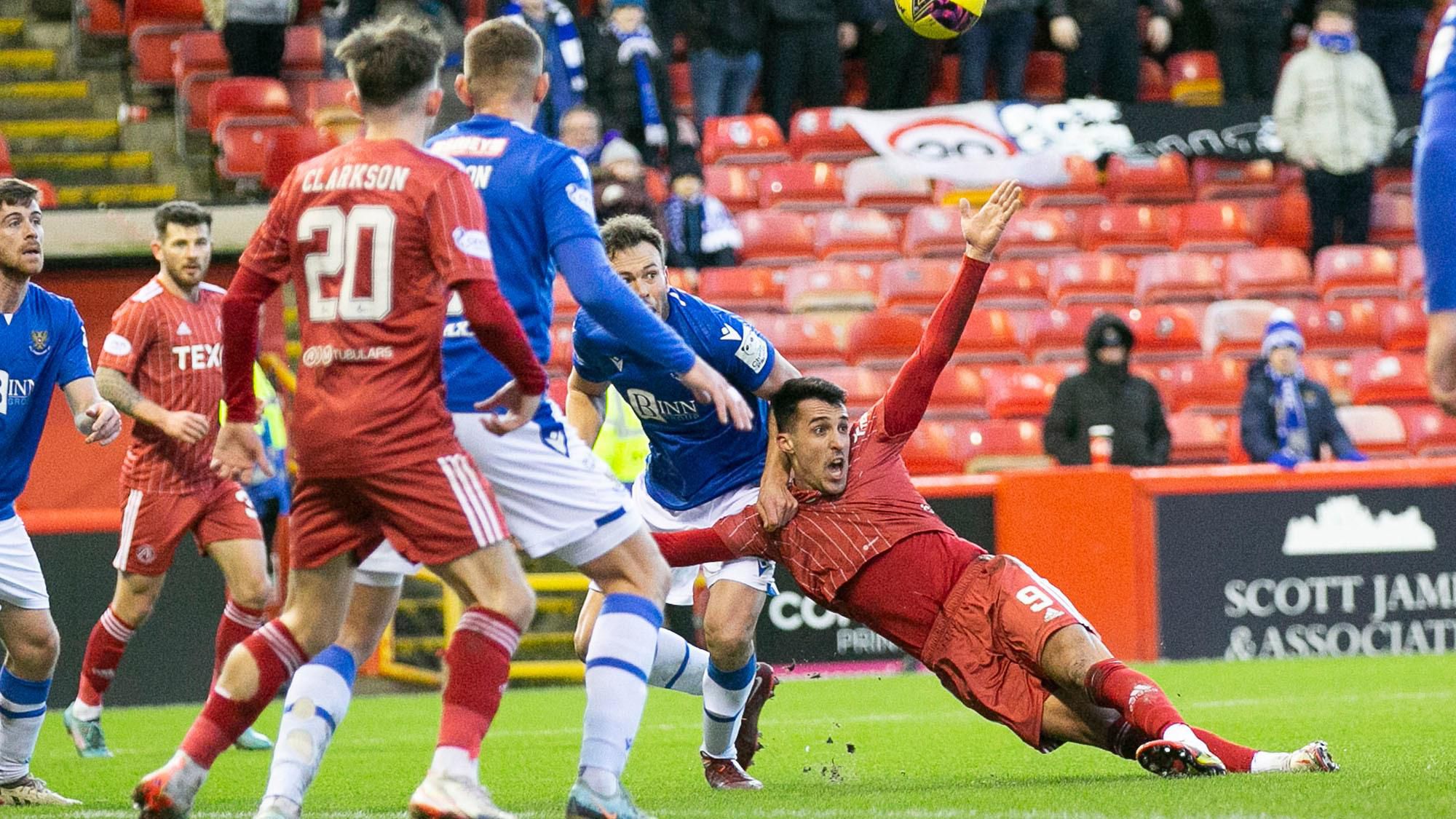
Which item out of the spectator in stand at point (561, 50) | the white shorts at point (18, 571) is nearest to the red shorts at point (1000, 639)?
the white shorts at point (18, 571)

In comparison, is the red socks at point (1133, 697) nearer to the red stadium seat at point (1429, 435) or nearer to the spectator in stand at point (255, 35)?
the red stadium seat at point (1429, 435)

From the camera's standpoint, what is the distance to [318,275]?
15.1 ft

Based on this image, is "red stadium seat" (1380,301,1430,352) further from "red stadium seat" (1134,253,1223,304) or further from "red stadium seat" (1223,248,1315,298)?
"red stadium seat" (1134,253,1223,304)

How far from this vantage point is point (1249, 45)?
54.1 ft

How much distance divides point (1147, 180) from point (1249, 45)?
143cm

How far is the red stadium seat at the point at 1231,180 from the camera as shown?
659 inches

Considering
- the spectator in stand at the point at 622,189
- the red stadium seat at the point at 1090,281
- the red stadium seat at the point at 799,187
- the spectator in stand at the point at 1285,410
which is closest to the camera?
the spectator in stand at the point at 1285,410

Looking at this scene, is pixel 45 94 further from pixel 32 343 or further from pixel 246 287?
pixel 246 287

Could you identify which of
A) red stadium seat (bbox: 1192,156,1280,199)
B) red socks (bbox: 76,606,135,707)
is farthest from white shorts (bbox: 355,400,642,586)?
red stadium seat (bbox: 1192,156,1280,199)

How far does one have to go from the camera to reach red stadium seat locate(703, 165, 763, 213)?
52.5 feet

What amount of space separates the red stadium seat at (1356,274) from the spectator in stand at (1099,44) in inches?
86.0

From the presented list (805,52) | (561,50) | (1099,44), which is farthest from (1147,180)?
(561,50)

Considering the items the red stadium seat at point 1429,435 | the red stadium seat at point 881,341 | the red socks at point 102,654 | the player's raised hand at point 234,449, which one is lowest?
the red stadium seat at point 1429,435

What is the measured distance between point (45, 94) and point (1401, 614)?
12219 mm
